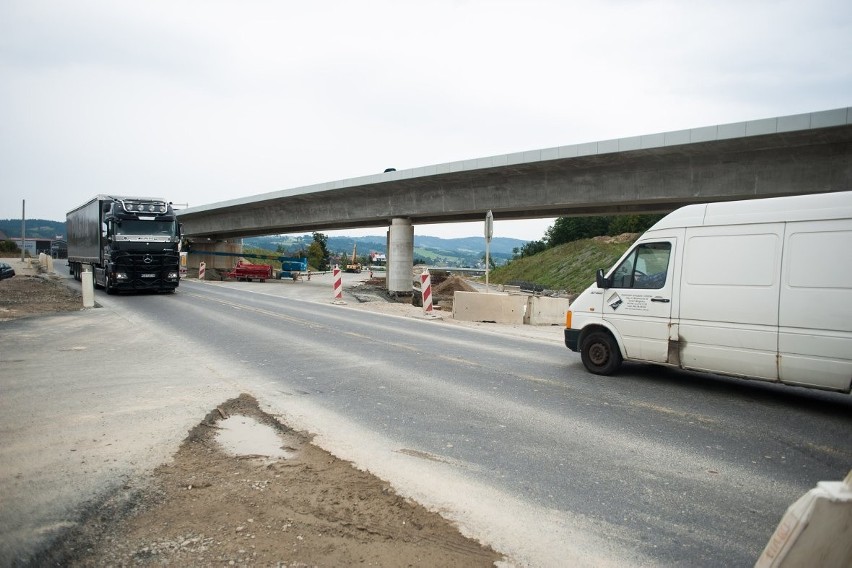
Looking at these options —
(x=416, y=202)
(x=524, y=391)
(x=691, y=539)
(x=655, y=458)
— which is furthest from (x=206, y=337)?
(x=416, y=202)

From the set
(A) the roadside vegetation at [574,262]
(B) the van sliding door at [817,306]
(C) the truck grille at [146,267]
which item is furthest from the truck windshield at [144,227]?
(A) the roadside vegetation at [574,262]

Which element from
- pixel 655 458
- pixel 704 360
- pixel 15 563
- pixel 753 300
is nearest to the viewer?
pixel 15 563

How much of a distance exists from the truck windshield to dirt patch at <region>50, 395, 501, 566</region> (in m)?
19.7

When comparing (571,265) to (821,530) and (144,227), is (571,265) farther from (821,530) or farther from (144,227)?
(821,530)

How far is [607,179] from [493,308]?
8.40 m

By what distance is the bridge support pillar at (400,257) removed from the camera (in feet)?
92.2

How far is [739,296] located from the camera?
6434 millimetres

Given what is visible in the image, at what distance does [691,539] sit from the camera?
3.14 meters

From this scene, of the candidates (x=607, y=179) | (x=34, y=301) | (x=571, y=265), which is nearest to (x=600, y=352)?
(x=607, y=179)

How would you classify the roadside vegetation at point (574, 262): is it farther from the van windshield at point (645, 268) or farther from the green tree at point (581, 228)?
the van windshield at point (645, 268)

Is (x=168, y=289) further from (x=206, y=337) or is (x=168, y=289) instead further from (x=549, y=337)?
(x=549, y=337)

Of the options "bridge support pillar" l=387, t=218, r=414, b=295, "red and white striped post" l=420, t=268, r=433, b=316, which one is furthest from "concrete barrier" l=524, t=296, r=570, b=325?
"bridge support pillar" l=387, t=218, r=414, b=295

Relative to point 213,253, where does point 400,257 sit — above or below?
below

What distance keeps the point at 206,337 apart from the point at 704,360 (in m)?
9.29
